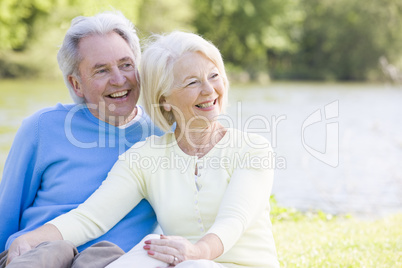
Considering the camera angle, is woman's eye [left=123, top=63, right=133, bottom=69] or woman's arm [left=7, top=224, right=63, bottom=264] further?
woman's eye [left=123, top=63, right=133, bottom=69]

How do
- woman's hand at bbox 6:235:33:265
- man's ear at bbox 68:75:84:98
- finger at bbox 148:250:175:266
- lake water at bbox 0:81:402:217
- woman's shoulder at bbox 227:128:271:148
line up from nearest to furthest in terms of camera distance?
finger at bbox 148:250:175:266 → woman's hand at bbox 6:235:33:265 → woman's shoulder at bbox 227:128:271:148 → man's ear at bbox 68:75:84:98 → lake water at bbox 0:81:402:217

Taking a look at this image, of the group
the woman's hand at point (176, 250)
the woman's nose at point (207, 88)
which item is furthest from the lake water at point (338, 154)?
the woman's hand at point (176, 250)

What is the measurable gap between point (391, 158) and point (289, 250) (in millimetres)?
6431

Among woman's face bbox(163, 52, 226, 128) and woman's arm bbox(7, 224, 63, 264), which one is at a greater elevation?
woman's face bbox(163, 52, 226, 128)

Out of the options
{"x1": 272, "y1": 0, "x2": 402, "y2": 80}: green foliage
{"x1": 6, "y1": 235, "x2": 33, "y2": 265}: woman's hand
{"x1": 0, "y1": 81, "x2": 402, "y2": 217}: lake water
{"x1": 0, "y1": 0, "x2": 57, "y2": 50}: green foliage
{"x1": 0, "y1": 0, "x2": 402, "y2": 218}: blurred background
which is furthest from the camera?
{"x1": 272, "y1": 0, "x2": 402, "y2": 80}: green foliage

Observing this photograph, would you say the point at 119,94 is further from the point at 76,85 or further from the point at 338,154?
the point at 338,154

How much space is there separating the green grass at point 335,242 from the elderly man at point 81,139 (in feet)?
4.39

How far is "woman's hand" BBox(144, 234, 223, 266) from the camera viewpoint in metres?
2.03

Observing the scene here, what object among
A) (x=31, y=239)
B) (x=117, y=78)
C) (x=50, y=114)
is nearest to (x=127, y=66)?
(x=117, y=78)

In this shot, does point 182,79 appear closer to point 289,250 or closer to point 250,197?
point 250,197

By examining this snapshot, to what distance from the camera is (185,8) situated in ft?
98.3

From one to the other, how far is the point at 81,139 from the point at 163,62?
2.15 feet

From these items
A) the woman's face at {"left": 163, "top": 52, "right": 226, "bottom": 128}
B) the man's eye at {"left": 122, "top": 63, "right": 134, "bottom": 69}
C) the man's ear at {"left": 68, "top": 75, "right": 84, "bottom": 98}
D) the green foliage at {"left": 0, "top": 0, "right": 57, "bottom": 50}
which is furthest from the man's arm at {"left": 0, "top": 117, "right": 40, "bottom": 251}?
the green foliage at {"left": 0, "top": 0, "right": 57, "bottom": 50}

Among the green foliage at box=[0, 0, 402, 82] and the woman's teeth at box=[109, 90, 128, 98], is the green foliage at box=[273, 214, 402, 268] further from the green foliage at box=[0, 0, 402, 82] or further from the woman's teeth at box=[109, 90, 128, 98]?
the green foliage at box=[0, 0, 402, 82]
